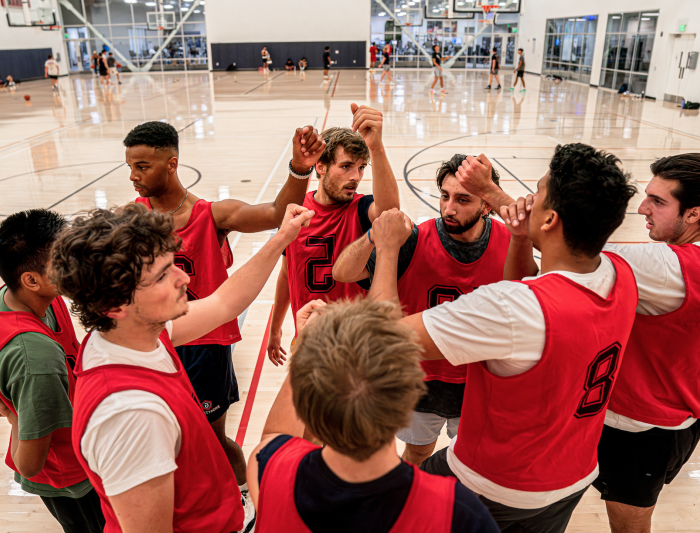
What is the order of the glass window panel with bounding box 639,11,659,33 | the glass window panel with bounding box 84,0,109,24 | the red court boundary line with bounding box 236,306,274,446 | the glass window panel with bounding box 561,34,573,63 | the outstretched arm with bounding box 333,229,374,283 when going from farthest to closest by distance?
the glass window panel with bounding box 84,0,109,24
the glass window panel with bounding box 561,34,573,63
the glass window panel with bounding box 639,11,659,33
the red court boundary line with bounding box 236,306,274,446
the outstretched arm with bounding box 333,229,374,283

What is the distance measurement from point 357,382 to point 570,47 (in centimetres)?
3155

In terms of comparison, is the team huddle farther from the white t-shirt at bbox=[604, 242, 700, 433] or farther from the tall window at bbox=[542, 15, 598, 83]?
the tall window at bbox=[542, 15, 598, 83]

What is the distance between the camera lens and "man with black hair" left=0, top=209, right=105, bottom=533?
182 centimetres

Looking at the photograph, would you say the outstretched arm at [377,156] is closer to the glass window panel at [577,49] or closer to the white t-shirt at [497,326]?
the white t-shirt at [497,326]

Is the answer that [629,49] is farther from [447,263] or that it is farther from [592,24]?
[447,263]

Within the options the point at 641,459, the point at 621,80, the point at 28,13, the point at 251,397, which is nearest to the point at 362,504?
the point at 641,459

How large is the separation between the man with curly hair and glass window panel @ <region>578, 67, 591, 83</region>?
2904 cm

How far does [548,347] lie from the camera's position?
1421 millimetres

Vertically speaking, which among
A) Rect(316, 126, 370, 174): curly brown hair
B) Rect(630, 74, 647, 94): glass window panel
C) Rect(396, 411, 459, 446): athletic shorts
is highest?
Rect(630, 74, 647, 94): glass window panel

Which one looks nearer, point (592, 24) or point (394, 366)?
point (394, 366)

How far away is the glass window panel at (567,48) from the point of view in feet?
90.2

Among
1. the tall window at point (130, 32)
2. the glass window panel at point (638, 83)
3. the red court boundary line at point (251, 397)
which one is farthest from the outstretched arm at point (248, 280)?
the tall window at point (130, 32)

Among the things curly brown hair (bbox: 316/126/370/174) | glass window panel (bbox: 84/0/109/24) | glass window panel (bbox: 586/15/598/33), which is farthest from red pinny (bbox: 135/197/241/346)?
glass window panel (bbox: 84/0/109/24)

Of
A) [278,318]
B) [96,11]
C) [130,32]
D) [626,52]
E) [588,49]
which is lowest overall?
[278,318]
